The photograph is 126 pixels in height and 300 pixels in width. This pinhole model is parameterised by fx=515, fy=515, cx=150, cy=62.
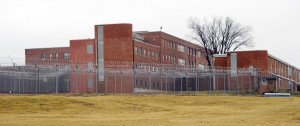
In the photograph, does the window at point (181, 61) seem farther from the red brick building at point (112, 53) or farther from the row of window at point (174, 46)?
the red brick building at point (112, 53)

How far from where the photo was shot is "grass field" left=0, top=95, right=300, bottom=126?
30438 millimetres

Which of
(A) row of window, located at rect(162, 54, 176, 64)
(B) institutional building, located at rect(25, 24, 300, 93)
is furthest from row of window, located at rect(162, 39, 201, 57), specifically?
(A) row of window, located at rect(162, 54, 176, 64)

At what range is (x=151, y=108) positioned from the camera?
131 feet

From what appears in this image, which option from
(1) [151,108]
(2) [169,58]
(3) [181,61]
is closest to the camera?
(1) [151,108]

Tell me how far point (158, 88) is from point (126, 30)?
12369mm

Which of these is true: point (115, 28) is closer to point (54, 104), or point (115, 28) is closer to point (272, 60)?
point (272, 60)

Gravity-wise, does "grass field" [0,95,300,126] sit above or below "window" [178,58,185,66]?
below

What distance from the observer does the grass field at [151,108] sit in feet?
99.9

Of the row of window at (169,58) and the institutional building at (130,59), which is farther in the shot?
the row of window at (169,58)

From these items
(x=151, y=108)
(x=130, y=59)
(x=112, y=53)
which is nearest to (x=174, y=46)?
(x=130, y=59)

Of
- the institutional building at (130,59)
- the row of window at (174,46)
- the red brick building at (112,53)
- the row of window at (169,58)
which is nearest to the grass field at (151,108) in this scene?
the institutional building at (130,59)

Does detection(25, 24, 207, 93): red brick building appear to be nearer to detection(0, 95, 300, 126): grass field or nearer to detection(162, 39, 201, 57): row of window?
detection(162, 39, 201, 57): row of window

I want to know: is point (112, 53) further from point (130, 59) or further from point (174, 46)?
point (174, 46)

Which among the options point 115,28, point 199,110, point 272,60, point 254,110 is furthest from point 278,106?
point 115,28
